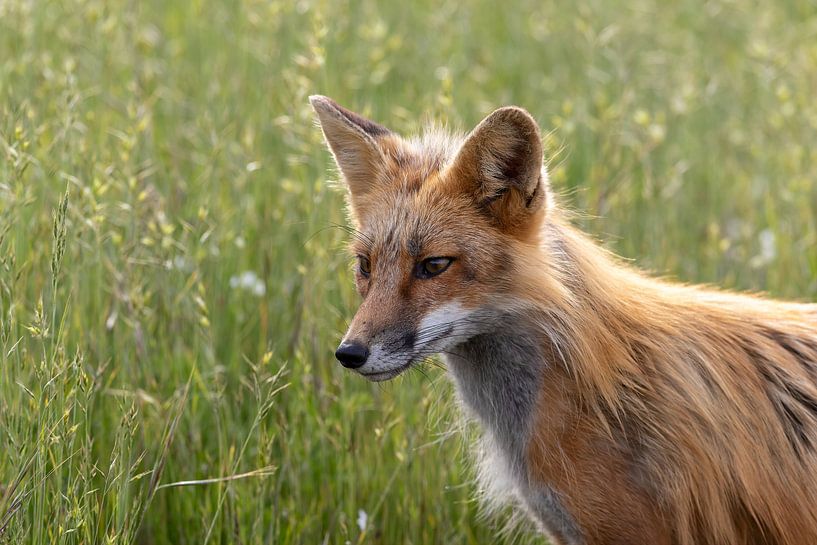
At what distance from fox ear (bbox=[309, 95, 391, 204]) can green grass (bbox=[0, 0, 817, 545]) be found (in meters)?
0.70

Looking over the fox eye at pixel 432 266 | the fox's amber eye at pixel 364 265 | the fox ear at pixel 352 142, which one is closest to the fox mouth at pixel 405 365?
the fox eye at pixel 432 266

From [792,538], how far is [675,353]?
86 centimetres

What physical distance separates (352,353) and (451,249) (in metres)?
0.58

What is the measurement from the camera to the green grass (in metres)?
4.29

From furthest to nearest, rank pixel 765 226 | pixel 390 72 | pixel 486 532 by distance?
pixel 390 72, pixel 765 226, pixel 486 532

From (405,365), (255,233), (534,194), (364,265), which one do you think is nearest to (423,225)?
(364,265)

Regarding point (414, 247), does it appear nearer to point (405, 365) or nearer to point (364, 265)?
point (364, 265)

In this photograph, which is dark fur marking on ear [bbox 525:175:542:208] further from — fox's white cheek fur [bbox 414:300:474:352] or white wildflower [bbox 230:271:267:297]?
white wildflower [bbox 230:271:267:297]

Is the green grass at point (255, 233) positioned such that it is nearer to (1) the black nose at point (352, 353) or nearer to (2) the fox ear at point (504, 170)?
(1) the black nose at point (352, 353)

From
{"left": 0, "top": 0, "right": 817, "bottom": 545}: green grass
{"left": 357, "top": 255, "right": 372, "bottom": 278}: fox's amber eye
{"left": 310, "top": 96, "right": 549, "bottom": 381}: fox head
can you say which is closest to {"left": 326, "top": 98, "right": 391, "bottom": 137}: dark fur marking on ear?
{"left": 310, "top": 96, "right": 549, "bottom": 381}: fox head

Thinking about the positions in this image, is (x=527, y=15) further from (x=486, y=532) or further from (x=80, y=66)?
(x=486, y=532)

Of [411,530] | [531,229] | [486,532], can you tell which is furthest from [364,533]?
[531,229]

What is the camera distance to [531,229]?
4.13 metres

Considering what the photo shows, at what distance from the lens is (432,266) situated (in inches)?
159
